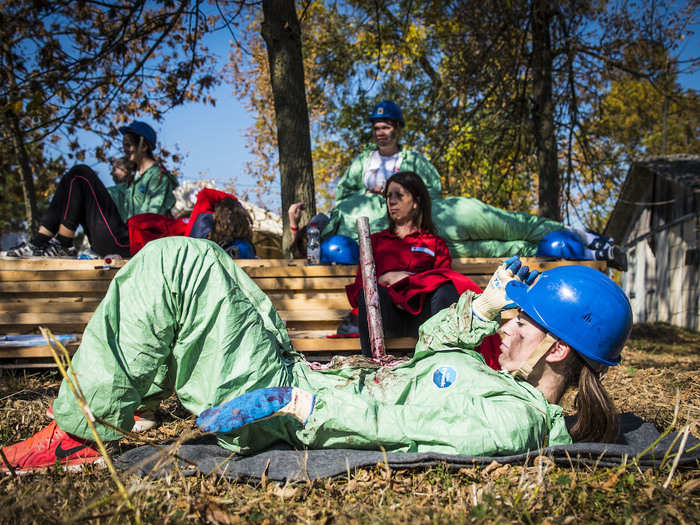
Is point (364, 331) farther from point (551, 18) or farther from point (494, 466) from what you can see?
point (551, 18)

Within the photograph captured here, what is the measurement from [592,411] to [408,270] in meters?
1.72

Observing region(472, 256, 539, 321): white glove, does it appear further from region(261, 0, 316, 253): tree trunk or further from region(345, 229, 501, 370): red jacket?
region(261, 0, 316, 253): tree trunk

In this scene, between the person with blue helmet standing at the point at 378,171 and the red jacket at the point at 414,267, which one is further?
the person with blue helmet standing at the point at 378,171

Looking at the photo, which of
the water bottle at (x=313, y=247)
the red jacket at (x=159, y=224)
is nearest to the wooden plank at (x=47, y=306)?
the red jacket at (x=159, y=224)

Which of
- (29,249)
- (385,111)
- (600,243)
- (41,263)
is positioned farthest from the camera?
(385,111)

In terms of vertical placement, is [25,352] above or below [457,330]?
below

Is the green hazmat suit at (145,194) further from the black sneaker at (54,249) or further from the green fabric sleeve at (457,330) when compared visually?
the green fabric sleeve at (457,330)

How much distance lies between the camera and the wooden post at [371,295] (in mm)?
3297

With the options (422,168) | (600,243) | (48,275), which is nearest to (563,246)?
(600,243)

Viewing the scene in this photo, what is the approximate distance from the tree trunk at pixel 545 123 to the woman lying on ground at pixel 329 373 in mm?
5894

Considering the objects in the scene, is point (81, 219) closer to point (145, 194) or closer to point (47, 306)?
point (145, 194)

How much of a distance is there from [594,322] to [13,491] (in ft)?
8.06

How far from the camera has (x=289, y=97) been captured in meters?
5.66

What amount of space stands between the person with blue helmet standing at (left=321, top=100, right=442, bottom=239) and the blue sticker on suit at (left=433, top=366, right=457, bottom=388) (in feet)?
10.3
